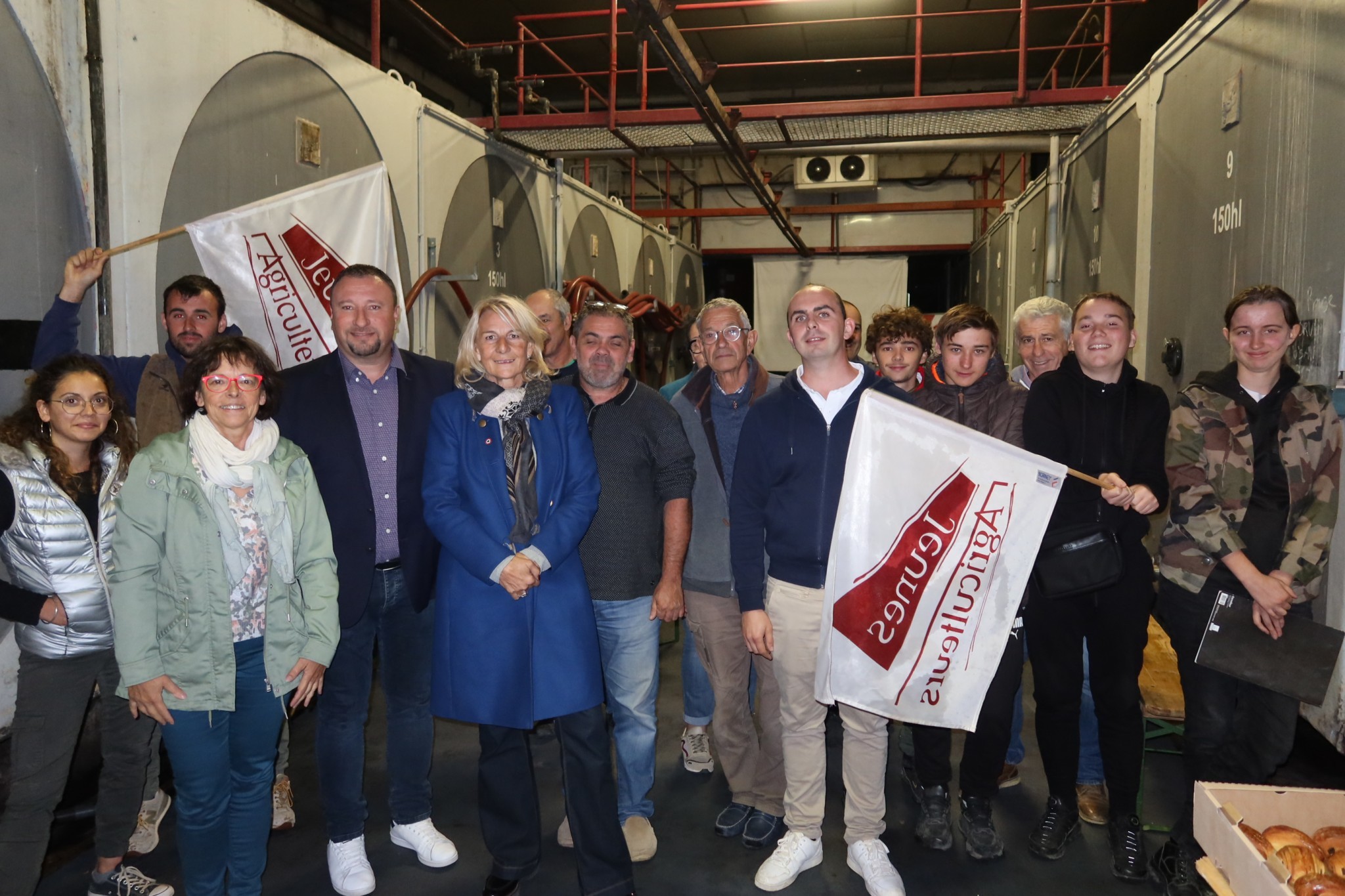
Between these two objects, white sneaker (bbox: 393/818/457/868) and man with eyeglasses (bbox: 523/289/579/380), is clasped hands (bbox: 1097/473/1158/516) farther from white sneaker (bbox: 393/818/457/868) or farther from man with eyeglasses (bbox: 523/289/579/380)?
white sneaker (bbox: 393/818/457/868)

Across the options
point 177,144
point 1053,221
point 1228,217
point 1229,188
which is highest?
point 1053,221

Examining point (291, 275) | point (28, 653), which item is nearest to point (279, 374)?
point (28, 653)

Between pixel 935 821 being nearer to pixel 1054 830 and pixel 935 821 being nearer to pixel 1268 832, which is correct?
pixel 1054 830

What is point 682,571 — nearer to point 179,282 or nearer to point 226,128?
point 179,282

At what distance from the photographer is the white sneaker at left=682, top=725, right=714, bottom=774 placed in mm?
3754

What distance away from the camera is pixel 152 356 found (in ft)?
10.4

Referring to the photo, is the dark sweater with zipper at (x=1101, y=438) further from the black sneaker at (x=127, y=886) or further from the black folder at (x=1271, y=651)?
the black sneaker at (x=127, y=886)

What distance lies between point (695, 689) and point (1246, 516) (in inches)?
83.3

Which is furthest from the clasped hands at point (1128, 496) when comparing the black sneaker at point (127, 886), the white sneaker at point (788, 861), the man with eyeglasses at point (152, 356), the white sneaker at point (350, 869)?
the black sneaker at point (127, 886)

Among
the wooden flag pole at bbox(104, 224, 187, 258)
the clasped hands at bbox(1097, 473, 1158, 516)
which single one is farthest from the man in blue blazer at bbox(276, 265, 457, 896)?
the clasped hands at bbox(1097, 473, 1158, 516)

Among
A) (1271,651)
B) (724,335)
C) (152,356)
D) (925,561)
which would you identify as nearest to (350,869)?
(152,356)

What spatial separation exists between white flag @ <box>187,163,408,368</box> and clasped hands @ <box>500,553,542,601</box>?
1.86 m

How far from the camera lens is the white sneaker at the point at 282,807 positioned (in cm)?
322

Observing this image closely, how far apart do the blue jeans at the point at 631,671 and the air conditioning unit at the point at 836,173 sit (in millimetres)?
10902
